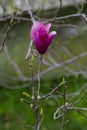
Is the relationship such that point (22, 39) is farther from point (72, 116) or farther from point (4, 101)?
point (72, 116)

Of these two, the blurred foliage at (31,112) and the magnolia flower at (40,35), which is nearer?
the magnolia flower at (40,35)

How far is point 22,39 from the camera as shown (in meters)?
4.05

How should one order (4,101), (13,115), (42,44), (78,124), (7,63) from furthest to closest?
(7,63) < (4,101) < (13,115) < (78,124) < (42,44)

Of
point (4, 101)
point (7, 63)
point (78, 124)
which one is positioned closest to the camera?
point (78, 124)

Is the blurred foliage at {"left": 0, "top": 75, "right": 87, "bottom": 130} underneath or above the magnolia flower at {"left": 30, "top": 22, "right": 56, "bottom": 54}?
underneath

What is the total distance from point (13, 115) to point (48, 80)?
797mm

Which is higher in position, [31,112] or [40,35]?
[40,35]

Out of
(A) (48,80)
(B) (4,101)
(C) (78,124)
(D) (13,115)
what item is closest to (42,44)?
(C) (78,124)

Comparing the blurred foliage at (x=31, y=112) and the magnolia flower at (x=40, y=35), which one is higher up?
the magnolia flower at (x=40, y=35)

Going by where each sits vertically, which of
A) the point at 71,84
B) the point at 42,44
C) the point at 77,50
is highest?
the point at 42,44

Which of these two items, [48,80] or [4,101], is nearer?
[4,101]

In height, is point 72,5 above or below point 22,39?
above

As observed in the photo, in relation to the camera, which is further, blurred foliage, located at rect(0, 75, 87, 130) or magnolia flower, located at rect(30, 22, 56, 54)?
blurred foliage, located at rect(0, 75, 87, 130)

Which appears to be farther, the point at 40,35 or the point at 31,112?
the point at 31,112
